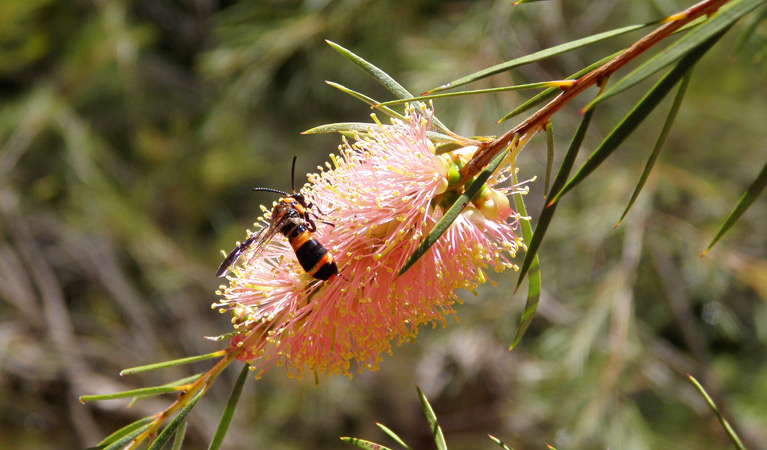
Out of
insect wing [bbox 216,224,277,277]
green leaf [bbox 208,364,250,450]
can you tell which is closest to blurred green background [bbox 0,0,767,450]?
insect wing [bbox 216,224,277,277]

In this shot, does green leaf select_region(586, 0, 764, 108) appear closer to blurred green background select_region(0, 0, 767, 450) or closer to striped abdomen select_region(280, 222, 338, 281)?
striped abdomen select_region(280, 222, 338, 281)

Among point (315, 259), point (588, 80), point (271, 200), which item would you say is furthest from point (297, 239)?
point (271, 200)

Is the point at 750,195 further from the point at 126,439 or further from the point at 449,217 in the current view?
the point at 126,439

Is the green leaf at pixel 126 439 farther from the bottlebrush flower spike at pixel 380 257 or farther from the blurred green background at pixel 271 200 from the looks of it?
the blurred green background at pixel 271 200

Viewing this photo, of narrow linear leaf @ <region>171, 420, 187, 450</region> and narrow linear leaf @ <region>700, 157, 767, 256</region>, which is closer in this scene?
narrow linear leaf @ <region>700, 157, 767, 256</region>

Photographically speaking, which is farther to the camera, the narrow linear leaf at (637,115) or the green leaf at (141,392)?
the green leaf at (141,392)

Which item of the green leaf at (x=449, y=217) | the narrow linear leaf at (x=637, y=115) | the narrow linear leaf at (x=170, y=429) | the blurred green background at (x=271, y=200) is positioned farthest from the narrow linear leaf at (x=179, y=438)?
the blurred green background at (x=271, y=200)

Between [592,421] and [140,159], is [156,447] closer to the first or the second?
[592,421]

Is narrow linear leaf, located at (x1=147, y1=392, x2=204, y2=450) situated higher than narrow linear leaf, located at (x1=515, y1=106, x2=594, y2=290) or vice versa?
narrow linear leaf, located at (x1=515, y1=106, x2=594, y2=290)
